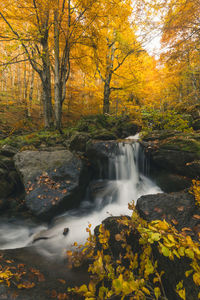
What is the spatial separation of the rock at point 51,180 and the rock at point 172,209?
96.2 inches

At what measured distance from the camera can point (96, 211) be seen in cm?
477

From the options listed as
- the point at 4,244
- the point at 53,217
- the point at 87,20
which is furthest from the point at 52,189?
the point at 87,20

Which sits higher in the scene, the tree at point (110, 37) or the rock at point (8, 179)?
the tree at point (110, 37)

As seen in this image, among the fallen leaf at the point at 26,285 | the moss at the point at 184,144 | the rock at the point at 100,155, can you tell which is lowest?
the fallen leaf at the point at 26,285

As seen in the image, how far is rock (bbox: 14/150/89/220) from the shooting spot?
4.20 metres

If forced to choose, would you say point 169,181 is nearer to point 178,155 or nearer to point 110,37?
point 178,155

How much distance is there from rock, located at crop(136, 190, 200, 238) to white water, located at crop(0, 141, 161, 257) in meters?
1.02

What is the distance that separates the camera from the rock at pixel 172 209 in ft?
8.33

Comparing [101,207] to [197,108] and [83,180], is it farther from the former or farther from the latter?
[197,108]

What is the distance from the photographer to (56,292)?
185cm

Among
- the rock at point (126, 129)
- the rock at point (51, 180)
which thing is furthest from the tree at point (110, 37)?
the rock at point (51, 180)

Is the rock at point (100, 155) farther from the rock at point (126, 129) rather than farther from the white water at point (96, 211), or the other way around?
the rock at point (126, 129)

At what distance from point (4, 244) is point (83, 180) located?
2.80 metres

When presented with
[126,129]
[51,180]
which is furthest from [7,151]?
[126,129]
